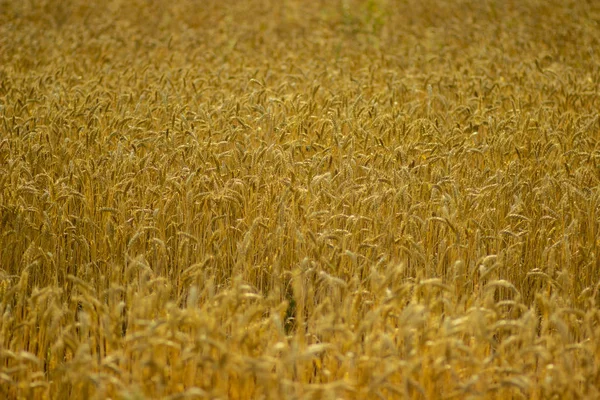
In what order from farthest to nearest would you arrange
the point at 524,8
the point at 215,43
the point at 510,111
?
1. the point at 524,8
2. the point at 215,43
3. the point at 510,111

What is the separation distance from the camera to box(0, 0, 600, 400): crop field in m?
2.51

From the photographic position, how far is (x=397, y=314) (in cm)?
289

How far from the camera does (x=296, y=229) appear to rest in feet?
11.2

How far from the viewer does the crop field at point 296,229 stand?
8.22ft

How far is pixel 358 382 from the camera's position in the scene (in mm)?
2568

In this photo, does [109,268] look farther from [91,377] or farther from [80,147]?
[91,377]

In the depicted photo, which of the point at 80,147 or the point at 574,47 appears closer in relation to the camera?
the point at 80,147

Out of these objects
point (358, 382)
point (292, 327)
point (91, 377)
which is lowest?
point (292, 327)

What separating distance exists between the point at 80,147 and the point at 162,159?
52cm

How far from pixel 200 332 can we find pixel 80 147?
2438 millimetres

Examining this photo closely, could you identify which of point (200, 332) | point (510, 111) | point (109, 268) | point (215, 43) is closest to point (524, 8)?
point (215, 43)

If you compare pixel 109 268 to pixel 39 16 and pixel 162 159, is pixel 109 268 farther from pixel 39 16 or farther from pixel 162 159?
pixel 39 16

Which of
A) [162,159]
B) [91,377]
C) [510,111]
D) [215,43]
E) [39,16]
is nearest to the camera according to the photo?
[91,377]

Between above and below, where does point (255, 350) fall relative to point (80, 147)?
below
